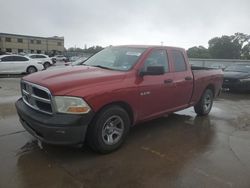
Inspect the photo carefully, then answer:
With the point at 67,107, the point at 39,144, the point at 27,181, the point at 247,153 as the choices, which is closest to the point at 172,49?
the point at 247,153

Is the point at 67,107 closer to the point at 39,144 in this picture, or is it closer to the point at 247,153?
the point at 39,144

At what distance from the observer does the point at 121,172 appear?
11.6 ft

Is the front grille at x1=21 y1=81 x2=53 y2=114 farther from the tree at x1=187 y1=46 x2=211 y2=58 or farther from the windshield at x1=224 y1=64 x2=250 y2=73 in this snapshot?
the tree at x1=187 y1=46 x2=211 y2=58

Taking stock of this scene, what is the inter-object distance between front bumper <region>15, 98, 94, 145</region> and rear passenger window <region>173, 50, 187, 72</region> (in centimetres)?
258

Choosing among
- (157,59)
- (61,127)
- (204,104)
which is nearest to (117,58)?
(157,59)

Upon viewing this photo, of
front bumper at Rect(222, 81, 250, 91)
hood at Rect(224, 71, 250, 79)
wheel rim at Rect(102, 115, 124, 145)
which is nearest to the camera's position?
wheel rim at Rect(102, 115, 124, 145)

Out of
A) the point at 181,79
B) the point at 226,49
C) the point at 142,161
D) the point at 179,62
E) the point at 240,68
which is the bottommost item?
the point at 142,161

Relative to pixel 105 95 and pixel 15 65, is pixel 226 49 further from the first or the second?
pixel 105 95

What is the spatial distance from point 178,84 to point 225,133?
147 centimetres

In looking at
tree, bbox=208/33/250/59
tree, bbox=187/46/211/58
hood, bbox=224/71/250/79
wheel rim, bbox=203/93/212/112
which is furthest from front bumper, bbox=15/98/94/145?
tree, bbox=208/33/250/59

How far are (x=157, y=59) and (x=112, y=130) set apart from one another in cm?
179

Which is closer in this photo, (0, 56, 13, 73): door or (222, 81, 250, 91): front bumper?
(222, 81, 250, 91): front bumper

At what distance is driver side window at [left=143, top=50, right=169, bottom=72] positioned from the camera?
187 inches

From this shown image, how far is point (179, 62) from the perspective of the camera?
221 inches
